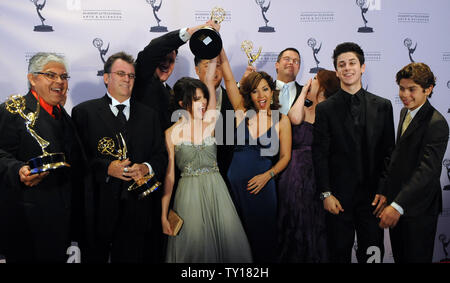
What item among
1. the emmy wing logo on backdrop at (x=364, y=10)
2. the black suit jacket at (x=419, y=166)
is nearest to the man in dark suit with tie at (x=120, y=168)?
the black suit jacket at (x=419, y=166)

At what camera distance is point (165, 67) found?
343 cm

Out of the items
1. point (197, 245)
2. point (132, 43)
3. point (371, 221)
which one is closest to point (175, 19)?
point (132, 43)

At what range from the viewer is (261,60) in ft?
12.2

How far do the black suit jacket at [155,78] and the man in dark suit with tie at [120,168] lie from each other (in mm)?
165

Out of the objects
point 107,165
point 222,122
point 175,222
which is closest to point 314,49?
point 222,122

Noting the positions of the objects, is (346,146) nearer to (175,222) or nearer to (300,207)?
(300,207)

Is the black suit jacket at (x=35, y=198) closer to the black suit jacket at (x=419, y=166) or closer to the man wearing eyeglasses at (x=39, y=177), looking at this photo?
the man wearing eyeglasses at (x=39, y=177)

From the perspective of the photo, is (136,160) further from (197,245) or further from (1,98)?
(1,98)

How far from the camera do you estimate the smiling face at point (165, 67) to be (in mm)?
3410

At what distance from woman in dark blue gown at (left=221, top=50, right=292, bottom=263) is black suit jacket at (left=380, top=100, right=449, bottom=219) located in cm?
94

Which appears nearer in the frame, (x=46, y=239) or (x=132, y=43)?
(x=46, y=239)

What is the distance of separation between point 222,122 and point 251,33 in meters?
1.03

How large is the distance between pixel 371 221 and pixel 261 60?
5.91ft

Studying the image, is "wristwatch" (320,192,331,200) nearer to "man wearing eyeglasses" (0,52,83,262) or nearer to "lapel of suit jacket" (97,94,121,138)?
"lapel of suit jacket" (97,94,121,138)
